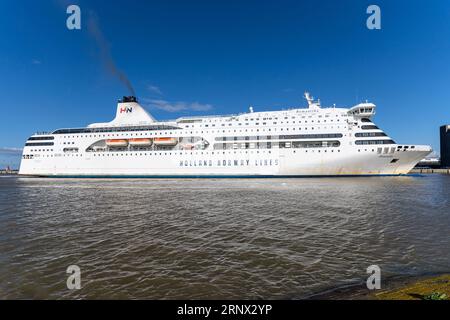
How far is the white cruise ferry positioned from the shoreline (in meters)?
35.4

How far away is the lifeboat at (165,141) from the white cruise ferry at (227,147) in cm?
20

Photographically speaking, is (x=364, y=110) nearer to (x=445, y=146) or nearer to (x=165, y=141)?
(x=165, y=141)

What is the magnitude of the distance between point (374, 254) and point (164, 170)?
4119cm

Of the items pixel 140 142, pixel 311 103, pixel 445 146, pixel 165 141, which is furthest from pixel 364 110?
pixel 445 146

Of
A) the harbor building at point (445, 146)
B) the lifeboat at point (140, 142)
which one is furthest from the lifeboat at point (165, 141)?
the harbor building at point (445, 146)

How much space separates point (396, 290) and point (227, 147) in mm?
40071

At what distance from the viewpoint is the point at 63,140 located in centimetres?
4997

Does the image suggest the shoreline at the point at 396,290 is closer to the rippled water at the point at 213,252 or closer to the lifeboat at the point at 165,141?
the rippled water at the point at 213,252

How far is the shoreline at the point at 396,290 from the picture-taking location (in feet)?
11.3

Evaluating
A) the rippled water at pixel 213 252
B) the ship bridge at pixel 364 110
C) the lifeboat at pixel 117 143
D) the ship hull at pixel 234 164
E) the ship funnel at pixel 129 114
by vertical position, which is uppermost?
the ship funnel at pixel 129 114

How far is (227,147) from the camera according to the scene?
43.5 metres

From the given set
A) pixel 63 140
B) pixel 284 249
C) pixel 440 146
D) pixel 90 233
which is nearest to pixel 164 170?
pixel 63 140

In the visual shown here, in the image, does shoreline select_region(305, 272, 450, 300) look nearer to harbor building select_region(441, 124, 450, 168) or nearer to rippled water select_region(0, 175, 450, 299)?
rippled water select_region(0, 175, 450, 299)

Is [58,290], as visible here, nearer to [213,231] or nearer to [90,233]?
[90,233]
